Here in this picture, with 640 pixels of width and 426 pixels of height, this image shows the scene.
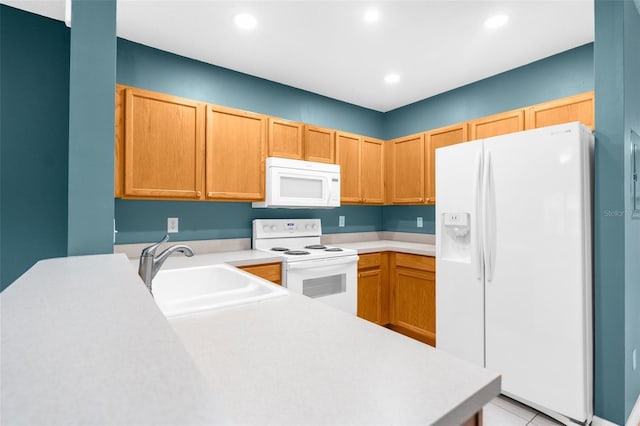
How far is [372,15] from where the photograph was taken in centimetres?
215

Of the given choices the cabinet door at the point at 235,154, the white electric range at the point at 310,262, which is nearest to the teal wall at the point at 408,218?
the white electric range at the point at 310,262

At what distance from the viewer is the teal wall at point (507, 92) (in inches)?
100

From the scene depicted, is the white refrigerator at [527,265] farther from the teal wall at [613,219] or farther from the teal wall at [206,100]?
the teal wall at [206,100]

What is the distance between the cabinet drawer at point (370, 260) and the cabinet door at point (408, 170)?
2.52 ft

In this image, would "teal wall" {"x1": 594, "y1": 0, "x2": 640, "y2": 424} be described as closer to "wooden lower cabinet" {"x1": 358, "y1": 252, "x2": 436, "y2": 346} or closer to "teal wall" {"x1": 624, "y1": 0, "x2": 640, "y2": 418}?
"teal wall" {"x1": 624, "y1": 0, "x2": 640, "y2": 418}

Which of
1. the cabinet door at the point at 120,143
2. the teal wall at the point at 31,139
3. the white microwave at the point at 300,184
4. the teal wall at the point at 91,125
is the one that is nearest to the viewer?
the teal wall at the point at 91,125

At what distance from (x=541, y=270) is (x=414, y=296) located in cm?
132

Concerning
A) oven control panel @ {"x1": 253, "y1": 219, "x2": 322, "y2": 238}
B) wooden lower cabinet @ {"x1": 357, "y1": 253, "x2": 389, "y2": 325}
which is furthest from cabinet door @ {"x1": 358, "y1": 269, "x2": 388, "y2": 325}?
oven control panel @ {"x1": 253, "y1": 219, "x2": 322, "y2": 238}

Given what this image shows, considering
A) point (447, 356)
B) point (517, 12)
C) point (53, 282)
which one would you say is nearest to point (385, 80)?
point (517, 12)

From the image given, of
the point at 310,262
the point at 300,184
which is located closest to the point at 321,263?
the point at 310,262

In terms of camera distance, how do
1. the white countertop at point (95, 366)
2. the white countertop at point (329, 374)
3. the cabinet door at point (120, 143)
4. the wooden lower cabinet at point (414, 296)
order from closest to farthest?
the white countertop at point (95, 366) → the white countertop at point (329, 374) → the cabinet door at point (120, 143) → the wooden lower cabinet at point (414, 296)

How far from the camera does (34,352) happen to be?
0.31m

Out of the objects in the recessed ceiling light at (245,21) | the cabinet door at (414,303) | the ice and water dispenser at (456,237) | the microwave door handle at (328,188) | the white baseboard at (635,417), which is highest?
the recessed ceiling light at (245,21)

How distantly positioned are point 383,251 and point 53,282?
9.53 feet
